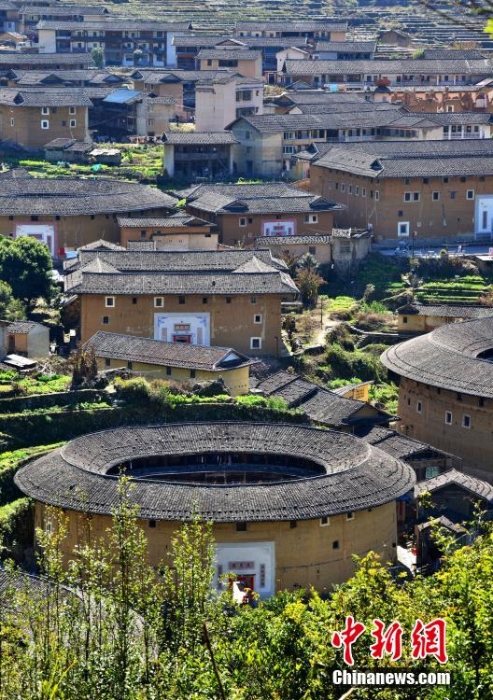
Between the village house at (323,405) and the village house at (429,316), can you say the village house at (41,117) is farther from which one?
the village house at (323,405)

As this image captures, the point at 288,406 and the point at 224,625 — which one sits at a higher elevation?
the point at 224,625

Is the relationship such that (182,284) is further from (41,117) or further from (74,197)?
(41,117)

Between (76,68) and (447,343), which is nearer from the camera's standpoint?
(447,343)

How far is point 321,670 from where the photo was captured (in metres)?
17.3

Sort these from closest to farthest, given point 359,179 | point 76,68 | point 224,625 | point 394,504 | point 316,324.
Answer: point 224,625 < point 394,504 < point 316,324 < point 359,179 < point 76,68

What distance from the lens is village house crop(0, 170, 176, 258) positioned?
47094mm

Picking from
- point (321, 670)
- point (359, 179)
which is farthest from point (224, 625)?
point (359, 179)

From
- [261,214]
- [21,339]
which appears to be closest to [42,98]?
[261,214]

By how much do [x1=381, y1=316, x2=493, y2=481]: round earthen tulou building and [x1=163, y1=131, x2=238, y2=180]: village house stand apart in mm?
18025

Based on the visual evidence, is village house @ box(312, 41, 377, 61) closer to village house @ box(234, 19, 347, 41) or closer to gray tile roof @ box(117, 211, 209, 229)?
village house @ box(234, 19, 347, 41)

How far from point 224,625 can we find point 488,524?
4495 mm

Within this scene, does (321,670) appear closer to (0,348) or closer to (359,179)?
(0,348)

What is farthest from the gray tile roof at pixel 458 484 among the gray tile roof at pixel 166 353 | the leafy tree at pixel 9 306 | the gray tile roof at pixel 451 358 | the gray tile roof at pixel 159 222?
the gray tile roof at pixel 159 222

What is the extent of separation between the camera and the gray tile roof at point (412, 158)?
49.7m
